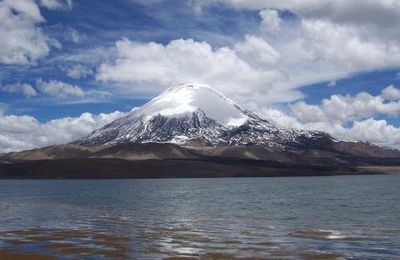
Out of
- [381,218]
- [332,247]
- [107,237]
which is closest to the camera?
[332,247]

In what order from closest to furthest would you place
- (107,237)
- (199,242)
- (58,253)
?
(58,253) < (199,242) < (107,237)

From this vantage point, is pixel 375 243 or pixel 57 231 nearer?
pixel 375 243

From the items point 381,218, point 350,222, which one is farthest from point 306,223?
point 381,218

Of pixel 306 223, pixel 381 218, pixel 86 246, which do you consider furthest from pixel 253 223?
pixel 86 246

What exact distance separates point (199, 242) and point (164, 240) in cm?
288

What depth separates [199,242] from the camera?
39781mm

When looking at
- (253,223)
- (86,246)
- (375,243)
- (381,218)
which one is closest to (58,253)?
(86,246)

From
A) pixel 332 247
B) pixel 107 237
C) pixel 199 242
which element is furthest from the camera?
pixel 107 237

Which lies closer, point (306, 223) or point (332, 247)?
point (332, 247)

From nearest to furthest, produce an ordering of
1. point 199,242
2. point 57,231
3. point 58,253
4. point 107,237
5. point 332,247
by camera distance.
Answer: point 58,253
point 332,247
point 199,242
point 107,237
point 57,231

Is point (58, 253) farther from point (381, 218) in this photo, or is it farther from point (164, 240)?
point (381, 218)

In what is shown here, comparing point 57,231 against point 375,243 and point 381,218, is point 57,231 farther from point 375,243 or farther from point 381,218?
point 381,218

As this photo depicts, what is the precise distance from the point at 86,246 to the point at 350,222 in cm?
2923

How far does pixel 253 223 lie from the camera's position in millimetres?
56156
